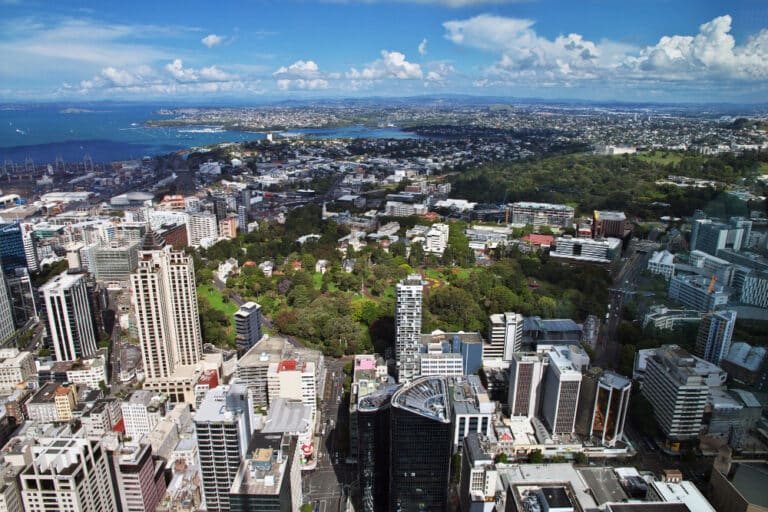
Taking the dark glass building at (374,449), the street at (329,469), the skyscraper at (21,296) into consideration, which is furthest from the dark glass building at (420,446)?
the skyscraper at (21,296)

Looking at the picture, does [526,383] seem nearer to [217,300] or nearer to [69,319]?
[217,300]

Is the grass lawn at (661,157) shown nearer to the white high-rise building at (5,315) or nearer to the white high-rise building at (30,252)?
the white high-rise building at (5,315)

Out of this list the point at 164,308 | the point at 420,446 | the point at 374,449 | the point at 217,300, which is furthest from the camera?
the point at 217,300

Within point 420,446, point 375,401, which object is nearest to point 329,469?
point 375,401

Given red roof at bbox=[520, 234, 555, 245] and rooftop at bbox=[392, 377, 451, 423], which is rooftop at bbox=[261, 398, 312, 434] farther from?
red roof at bbox=[520, 234, 555, 245]

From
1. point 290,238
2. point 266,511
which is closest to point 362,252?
point 290,238
